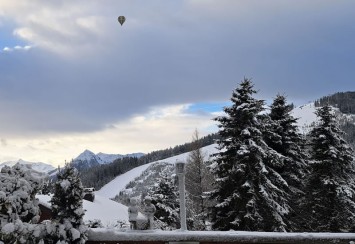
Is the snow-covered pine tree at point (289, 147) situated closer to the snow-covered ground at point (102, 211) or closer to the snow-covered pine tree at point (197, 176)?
the snow-covered pine tree at point (197, 176)

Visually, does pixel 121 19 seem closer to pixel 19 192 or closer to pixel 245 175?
pixel 245 175

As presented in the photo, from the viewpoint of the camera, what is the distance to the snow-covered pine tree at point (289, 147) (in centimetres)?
2679

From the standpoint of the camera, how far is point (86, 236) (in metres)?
11.1

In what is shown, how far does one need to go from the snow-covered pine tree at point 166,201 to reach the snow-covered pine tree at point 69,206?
905 inches

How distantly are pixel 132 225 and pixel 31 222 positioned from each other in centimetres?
252

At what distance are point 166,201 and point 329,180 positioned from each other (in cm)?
1377

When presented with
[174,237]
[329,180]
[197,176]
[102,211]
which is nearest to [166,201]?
[197,176]

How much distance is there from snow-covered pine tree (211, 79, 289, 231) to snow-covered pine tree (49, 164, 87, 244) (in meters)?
11.5

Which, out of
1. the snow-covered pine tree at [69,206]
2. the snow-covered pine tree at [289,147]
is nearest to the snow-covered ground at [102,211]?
the snow-covered pine tree at [289,147]

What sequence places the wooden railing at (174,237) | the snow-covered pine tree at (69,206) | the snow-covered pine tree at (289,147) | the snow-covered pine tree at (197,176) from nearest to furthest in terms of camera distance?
the snow-covered pine tree at (69,206) → the wooden railing at (174,237) → the snow-covered pine tree at (289,147) → the snow-covered pine tree at (197,176)

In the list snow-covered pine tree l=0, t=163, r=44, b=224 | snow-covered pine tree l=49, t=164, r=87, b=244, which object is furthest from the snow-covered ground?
snow-covered pine tree l=49, t=164, r=87, b=244

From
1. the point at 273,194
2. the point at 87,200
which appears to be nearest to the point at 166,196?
the point at 87,200

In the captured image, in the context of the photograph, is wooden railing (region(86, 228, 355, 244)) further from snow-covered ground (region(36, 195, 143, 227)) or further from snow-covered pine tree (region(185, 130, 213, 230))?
snow-covered pine tree (region(185, 130, 213, 230))

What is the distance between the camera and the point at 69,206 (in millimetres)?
11016
